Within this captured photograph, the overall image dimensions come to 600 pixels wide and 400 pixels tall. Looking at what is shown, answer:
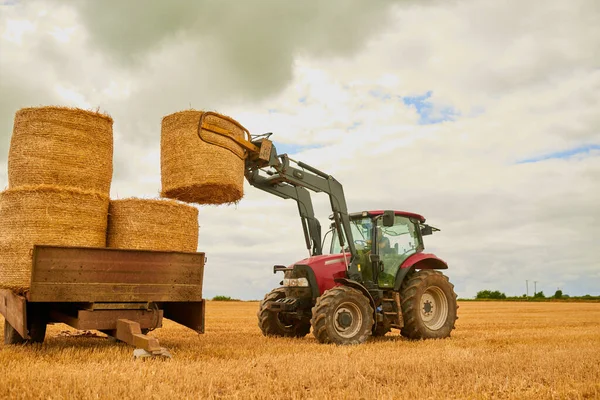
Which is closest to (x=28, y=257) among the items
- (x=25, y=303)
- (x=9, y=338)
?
(x=25, y=303)

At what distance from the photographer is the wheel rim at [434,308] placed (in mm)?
10686

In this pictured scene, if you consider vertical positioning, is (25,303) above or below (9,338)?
above

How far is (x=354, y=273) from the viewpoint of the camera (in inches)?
389

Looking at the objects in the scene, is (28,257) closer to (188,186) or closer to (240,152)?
(188,186)

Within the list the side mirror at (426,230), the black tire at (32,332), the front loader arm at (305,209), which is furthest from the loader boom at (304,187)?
the black tire at (32,332)

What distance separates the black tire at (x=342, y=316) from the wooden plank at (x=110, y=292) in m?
1.92

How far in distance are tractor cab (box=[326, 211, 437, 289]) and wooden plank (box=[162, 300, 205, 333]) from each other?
126 inches

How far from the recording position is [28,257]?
7.27 metres

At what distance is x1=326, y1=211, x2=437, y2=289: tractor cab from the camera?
33.4ft

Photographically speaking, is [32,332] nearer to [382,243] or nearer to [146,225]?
[146,225]

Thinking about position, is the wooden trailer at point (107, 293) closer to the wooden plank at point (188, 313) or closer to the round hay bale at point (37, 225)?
the wooden plank at point (188, 313)

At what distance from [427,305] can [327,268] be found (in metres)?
2.15

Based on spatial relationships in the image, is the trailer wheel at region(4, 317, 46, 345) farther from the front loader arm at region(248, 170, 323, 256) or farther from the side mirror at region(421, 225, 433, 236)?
the side mirror at region(421, 225, 433, 236)

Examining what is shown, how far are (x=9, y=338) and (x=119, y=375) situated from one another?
12.5 feet
